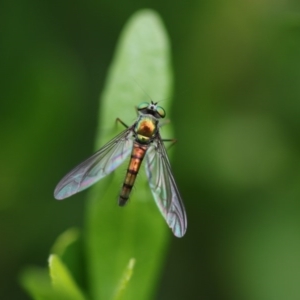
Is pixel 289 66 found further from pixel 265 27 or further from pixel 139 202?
pixel 139 202

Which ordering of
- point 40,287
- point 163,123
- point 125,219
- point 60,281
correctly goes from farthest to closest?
point 163,123
point 125,219
point 40,287
point 60,281

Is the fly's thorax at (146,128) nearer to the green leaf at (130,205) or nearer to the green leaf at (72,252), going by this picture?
the green leaf at (130,205)

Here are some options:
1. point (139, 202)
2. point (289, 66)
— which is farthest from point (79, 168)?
point (289, 66)

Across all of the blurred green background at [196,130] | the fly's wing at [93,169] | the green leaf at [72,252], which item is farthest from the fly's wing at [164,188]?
the blurred green background at [196,130]

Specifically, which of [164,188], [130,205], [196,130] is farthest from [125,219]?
[196,130]

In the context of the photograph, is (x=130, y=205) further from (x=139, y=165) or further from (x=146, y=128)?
(x=146, y=128)

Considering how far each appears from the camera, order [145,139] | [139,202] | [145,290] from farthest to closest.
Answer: [145,139]
[139,202]
[145,290]
